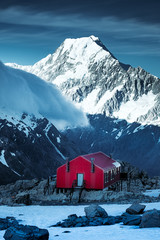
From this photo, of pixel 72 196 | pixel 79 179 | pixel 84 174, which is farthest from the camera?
pixel 79 179

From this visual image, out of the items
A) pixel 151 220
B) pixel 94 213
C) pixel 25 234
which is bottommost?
pixel 25 234

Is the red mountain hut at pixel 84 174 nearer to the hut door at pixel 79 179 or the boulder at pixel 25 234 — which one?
the hut door at pixel 79 179

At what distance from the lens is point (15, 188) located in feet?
262

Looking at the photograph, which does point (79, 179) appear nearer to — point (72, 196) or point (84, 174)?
point (84, 174)

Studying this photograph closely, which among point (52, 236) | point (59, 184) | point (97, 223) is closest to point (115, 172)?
point (59, 184)

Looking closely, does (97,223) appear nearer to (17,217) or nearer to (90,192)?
(17,217)

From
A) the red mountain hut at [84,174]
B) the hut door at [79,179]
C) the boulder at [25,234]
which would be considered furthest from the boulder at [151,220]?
the hut door at [79,179]

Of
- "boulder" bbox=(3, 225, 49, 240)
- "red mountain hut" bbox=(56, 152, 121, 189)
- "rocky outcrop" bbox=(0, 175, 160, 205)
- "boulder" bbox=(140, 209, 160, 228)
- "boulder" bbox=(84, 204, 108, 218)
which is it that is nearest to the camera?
"boulder" bbox=(3, 225, 49, 240)

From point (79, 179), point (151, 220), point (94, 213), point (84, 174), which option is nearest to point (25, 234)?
point (151, 220)

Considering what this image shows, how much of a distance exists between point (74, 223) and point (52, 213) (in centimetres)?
1245

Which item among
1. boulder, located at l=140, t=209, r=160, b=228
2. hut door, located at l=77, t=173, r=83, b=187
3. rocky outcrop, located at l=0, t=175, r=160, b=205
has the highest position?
hut door, located at l=77, t=173, r=83, b=187

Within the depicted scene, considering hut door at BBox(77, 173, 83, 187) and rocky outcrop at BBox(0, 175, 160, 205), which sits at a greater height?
hut door at BBox(77, 173, 83, 187)

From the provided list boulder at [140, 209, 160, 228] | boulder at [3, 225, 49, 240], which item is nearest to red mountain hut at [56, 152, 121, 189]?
boulder at [140, 209, 160, 228]

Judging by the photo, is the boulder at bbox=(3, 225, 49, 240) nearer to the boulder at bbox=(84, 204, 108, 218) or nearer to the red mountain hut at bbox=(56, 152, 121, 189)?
the boulder at bbox=(84, 204, 108, 218)
